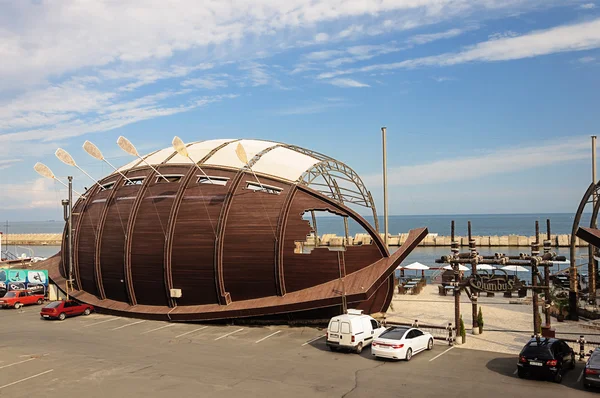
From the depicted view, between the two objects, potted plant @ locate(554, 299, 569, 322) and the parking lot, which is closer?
the parking lot

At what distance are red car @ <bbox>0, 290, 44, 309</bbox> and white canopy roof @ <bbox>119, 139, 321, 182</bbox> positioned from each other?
484 inches

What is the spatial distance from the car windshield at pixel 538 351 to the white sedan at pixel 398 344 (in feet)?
14.0

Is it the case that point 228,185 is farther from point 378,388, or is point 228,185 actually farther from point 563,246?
point 563,246

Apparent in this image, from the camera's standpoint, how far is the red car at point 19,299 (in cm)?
3525

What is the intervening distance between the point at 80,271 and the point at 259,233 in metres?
15.3

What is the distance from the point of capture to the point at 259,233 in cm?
2650

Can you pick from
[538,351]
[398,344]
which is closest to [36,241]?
[398,344]

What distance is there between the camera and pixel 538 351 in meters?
17.5

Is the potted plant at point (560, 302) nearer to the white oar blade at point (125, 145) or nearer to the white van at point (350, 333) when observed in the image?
the white van at point (350, 333)

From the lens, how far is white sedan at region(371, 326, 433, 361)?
1973 cm

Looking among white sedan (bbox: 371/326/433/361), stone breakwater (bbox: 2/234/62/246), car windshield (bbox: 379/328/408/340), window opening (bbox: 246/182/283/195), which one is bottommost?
stone breakwater (bbox: 2/234/62/246)

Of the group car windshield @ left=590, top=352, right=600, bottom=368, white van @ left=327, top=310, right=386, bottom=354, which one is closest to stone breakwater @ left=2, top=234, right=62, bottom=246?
white van @ left=327, top=310, right=386, bottom=354

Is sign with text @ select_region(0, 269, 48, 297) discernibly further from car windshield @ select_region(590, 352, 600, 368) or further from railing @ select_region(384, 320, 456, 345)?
car windshield @ select_region(590, 352, 600, 368)

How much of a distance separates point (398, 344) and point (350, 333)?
2208mm
